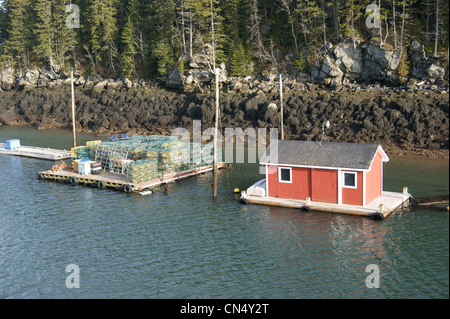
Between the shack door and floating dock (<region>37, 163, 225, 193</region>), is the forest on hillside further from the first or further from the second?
the shack door

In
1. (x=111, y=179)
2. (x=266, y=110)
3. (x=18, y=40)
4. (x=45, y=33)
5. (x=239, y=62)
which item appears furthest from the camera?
(x=18, y=40)

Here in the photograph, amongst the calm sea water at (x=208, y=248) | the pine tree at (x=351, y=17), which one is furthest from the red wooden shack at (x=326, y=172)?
the pine tree at (x=351, y=17)

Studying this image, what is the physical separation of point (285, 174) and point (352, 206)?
4.12 m

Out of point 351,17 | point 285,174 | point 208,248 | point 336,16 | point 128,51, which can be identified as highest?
point 336,16

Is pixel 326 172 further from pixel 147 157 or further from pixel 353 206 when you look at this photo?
pixel 147 157

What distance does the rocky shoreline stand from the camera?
4147 centimetres

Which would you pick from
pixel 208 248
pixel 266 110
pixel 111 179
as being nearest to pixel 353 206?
pixel 208 248

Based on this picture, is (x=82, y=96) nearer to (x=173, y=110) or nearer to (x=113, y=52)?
(x=113, y=52)

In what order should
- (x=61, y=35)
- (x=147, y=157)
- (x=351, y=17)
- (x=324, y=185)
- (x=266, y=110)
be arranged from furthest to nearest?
(x=61, y=35) < (x=351, y=17) < (x=266, y=110) < (x=147, y=157) < (x=324, y=185)

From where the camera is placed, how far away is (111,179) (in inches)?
1334

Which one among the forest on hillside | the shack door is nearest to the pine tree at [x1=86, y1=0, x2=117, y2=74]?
the forest on hillside

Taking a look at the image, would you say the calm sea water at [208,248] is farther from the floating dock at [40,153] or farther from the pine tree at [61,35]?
the pine tree at [61,35]
